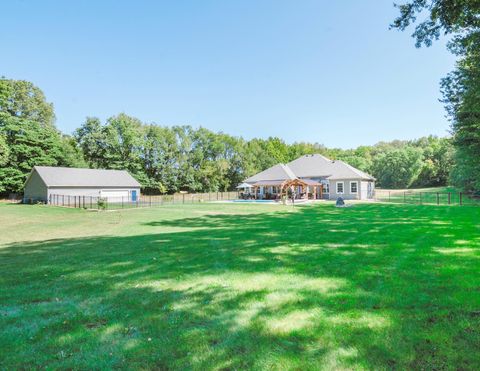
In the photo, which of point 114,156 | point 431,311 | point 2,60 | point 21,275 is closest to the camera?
point 431,311

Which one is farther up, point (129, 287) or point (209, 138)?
point (209, 138)

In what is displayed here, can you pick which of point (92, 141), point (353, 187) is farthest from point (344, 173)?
point (92, 141)

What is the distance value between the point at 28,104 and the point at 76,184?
928 inches

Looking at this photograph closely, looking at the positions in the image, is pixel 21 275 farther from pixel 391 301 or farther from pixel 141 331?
pixel 391 301

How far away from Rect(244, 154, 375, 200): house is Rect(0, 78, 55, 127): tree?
127 ft

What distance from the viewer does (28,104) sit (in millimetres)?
48688

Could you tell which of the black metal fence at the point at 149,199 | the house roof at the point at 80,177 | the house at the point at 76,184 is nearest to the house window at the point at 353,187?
the black metal fence at the point at 149,199

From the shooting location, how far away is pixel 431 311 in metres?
3.61

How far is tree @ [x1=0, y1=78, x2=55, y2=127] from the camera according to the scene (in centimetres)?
4660

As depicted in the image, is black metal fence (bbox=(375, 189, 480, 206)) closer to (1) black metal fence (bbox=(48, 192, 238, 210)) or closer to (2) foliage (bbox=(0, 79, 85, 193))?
(1) black metal fence (bbox=(48, 192, 238, 210))

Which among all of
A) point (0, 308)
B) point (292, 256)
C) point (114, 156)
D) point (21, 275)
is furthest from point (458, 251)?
point (114, 156)

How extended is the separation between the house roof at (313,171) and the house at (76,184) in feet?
57.9

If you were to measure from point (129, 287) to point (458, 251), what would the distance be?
716cm

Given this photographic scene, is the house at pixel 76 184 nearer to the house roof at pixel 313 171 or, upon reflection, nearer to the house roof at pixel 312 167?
the house roof at pixel 313 171
